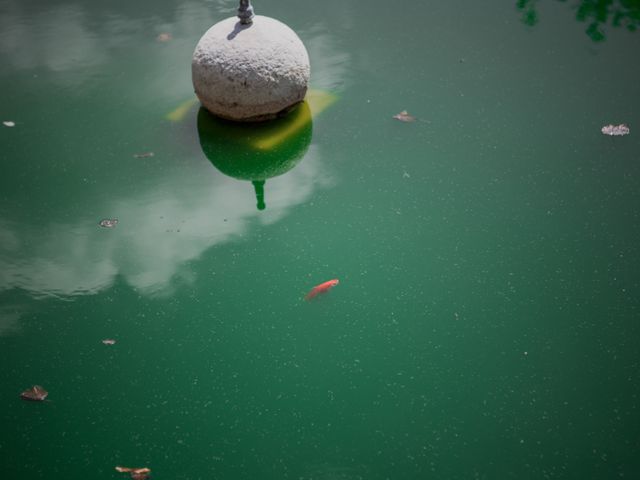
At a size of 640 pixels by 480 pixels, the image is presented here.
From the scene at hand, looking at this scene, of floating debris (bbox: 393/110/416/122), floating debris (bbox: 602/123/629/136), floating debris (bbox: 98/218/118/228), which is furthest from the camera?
floating debris (bbox: 393/110/416/122)

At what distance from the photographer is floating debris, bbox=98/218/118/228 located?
155 inches

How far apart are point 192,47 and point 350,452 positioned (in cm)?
450

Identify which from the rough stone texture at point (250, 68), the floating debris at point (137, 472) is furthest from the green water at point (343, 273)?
the rough stone texture at point (250, 68)

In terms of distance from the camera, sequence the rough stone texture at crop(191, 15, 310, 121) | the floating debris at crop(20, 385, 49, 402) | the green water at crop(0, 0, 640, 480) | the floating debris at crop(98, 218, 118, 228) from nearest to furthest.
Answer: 1. the green water at crop(0, 0, 640, 480)
2. the floating debris at crop(20, 385, 49, 402)
3. the floating debris at crop(98, 218, 118, 228)
4. the rough stone texture at crop(191, 15, 310, 121)

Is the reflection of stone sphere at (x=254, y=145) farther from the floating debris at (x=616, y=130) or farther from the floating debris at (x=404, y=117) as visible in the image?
the floating debris at (x=616, y=130)

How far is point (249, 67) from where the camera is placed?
13.7 ft

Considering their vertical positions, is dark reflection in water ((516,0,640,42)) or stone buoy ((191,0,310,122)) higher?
dark reflection in water ((516,0,640,42))

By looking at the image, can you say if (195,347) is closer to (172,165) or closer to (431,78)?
(172,165)

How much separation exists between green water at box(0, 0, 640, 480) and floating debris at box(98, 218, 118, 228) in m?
0.04

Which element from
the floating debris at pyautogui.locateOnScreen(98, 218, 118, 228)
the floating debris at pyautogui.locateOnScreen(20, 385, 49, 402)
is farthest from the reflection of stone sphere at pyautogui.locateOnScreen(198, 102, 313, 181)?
the floating debris at pyautogui.locateOnScreen(20, 385, 49, 402)

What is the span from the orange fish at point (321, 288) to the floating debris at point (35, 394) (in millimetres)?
1530

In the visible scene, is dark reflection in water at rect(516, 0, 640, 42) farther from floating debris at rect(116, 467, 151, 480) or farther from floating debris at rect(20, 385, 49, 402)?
floating debris at rect(20, 385, 49, 402)

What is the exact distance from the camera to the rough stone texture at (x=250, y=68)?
4.18m

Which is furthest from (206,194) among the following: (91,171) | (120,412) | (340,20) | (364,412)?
(340,20)
